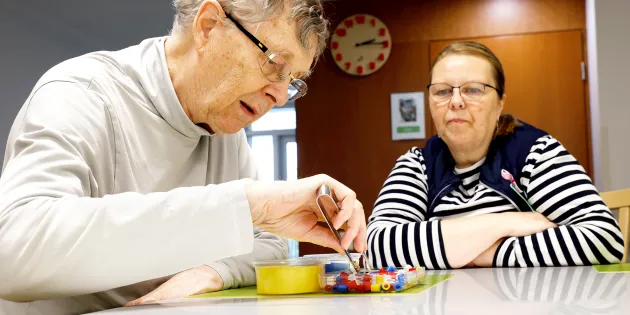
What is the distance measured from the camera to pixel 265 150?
996 centimetres

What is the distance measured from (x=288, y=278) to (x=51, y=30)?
6.04m

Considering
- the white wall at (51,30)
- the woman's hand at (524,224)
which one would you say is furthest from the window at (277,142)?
the woman's hand at (524,224)

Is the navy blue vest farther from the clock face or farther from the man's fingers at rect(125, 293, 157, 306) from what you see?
the clock face

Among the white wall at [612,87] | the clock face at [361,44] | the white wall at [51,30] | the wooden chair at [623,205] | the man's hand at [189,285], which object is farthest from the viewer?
the white wall at [51,30]

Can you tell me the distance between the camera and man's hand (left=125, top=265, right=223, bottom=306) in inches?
42.8

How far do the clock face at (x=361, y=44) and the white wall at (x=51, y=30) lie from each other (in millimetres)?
1650

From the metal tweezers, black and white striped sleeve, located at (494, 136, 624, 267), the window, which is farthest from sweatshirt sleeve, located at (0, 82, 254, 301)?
the window

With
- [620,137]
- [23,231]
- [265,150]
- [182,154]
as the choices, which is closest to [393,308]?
[23,231]

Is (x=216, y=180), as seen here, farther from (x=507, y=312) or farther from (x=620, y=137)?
(x=620, y=137)

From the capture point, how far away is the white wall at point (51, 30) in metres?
5.78

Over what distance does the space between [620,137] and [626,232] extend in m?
2.37

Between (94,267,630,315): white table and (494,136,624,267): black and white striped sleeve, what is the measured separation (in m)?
0.46

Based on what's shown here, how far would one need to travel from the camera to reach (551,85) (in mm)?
4992

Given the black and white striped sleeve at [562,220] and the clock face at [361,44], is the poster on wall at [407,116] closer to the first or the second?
the clock face at [361,44]
